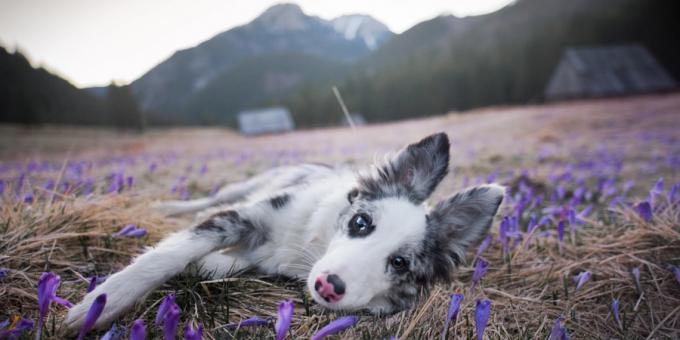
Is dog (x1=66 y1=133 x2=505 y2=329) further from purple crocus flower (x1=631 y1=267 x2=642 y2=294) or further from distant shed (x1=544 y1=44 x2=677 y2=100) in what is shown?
distant shed (x1=544 y1=44 x2=677 y2=100)

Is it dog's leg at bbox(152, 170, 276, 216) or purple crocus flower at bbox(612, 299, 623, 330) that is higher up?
dog's leg at bbox(152, 170, 276, 216)

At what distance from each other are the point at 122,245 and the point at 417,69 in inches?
2178

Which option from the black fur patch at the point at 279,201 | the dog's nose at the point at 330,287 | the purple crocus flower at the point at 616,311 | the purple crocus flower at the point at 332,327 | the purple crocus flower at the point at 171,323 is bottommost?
the purple crocus flower at the point at 616,311

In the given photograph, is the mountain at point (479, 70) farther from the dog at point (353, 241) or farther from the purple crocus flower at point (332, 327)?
the purple crocus flower at point (332, 327)

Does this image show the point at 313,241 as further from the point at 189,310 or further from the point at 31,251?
the point at 31,251

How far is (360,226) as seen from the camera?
2.40 meters

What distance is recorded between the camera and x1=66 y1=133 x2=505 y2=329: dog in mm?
1979

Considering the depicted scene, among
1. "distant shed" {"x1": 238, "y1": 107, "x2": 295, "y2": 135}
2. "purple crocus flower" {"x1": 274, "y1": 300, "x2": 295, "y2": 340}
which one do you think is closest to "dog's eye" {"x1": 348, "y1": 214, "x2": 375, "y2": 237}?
"purple crocus flower" {"x1": 274, "y1": 300, "x2": 295, "y2": 340}

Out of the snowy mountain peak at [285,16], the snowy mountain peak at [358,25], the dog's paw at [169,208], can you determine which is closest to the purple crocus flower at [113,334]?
the dog's paw at [169,208]

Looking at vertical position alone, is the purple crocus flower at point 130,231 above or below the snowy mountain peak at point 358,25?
below

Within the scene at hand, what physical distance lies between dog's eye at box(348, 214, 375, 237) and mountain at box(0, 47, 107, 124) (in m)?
4.85

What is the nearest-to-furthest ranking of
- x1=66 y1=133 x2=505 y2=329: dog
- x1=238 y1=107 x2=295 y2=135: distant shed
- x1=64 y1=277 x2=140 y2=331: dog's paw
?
1. x1=64 y1=277 x2=140 y2=331: dog's paw
2. x1=66 y1=133 x2=505 y2=329: dog
3. x1=238 y1=107 x2=295 y2=135: distant shed

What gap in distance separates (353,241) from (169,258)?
116 cm

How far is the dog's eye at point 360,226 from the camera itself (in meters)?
2.36
